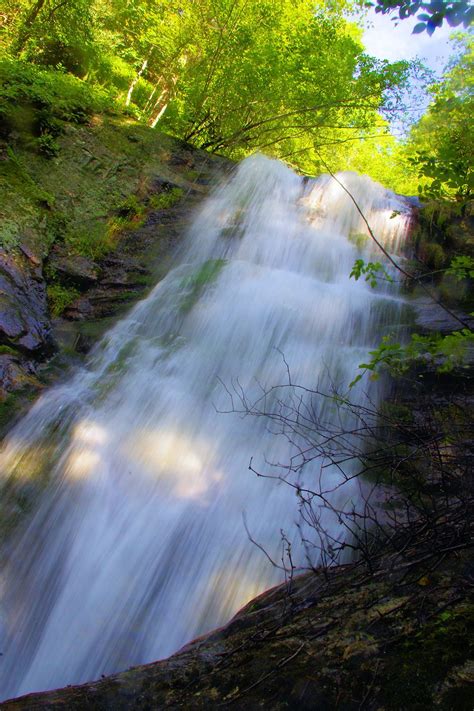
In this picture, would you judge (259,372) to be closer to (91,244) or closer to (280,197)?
(91,244)

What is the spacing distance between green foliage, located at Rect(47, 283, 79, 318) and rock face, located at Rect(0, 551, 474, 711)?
6006 millimetres

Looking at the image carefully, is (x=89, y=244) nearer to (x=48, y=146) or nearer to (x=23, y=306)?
(x=23, y=306)

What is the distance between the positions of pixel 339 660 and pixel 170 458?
138 inches

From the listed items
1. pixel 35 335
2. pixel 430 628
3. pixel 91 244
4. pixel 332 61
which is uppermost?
pixel 332 61

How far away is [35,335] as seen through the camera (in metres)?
6.56

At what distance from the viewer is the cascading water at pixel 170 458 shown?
12.0 ft

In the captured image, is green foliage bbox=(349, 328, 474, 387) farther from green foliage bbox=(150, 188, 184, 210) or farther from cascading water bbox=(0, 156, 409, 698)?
green foliage bbox=(150, 188, 184, 210)

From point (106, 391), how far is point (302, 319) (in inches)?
117

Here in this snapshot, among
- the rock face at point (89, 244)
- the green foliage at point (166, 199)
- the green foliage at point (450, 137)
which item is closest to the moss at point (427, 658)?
the green foliage at point (450, 137)

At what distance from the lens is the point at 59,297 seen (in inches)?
298

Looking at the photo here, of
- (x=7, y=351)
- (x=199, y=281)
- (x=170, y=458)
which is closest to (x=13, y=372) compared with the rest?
(x=7, y=351)

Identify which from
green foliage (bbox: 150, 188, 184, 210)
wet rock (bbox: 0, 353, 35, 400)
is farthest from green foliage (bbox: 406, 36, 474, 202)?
wet rock (bbox: 0, 353, 35, 400)

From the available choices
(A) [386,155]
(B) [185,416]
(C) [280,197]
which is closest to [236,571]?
(B) [185,416]

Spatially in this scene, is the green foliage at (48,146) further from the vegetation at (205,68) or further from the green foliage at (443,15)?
the green foliage at (443,15)
